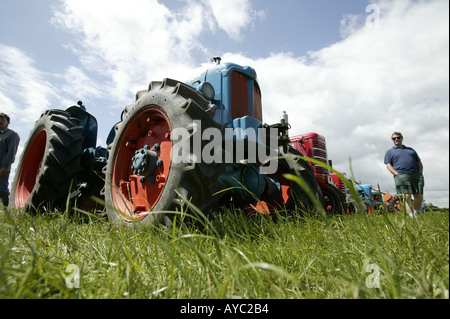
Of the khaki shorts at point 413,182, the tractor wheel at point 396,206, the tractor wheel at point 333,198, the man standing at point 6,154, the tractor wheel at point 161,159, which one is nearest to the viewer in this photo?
the tractor wheel at point 396,206

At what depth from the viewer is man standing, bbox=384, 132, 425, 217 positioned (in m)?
5.08

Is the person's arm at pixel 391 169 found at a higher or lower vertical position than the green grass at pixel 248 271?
higher

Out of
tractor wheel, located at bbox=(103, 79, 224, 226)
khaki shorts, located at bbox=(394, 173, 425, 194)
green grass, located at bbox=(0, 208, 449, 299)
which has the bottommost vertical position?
green grass, located at bbox=(0, 208, 449, 299)

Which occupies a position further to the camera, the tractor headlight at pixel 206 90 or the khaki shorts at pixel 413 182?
the khaki shorts at pixel 413 182

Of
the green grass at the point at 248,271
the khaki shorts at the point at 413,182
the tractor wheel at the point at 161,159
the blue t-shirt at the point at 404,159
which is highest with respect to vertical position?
the blue t-shirt at the point at 404,159

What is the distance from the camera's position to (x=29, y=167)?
387cm

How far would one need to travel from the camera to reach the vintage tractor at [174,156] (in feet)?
5.86

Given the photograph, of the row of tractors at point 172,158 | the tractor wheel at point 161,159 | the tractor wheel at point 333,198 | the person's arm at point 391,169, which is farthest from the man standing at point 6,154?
the person's arm at point 391,169

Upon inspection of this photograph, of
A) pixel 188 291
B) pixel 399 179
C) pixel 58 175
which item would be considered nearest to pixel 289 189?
pixel 188 291

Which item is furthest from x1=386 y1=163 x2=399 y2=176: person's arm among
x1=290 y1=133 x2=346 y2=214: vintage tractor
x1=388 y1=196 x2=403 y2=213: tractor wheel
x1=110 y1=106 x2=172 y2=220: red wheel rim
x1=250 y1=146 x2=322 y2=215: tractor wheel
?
x1=110 y1=106 x2=172 y2=220: red wheel rim

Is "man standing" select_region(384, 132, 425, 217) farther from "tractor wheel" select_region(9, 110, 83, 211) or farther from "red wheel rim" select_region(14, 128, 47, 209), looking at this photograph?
"red wheel rim" select_region(14, 128, 47, 209)

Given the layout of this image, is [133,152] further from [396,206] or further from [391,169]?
[396,206]

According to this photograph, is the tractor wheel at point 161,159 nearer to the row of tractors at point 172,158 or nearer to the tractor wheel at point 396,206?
the row of tractors at point 172,158
